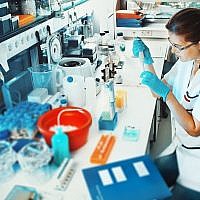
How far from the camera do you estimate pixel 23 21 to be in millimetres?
2084

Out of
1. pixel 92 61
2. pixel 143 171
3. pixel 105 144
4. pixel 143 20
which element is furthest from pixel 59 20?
pixel 143 171

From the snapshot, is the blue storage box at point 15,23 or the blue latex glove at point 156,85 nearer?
the blue latex glove at point 156,85

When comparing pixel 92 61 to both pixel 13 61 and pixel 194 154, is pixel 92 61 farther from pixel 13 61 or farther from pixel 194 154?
pixel 194 154

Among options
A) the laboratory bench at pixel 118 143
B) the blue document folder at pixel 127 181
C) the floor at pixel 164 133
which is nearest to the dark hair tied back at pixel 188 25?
the laboratory bench at pixel 118 143

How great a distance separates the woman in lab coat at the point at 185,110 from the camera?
155cm

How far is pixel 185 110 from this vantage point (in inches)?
61.6

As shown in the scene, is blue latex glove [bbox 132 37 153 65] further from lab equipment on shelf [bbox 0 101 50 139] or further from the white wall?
the white wall

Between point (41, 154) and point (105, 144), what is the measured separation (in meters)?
0.32

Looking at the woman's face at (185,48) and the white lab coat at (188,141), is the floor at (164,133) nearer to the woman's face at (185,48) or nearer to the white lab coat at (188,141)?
the white lab coat at (188,141)

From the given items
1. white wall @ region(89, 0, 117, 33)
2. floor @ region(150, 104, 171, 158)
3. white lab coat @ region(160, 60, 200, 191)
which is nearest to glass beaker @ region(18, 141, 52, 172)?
white lab coat @ region(160, 60, 200, 191)

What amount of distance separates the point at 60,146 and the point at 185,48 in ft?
2.80

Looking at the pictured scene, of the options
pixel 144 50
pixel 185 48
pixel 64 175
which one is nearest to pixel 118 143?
pixel 64 175

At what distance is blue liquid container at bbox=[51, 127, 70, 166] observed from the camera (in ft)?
4.22

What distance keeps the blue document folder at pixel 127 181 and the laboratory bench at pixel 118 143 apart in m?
0.04
